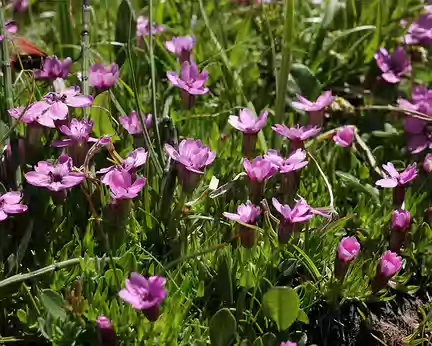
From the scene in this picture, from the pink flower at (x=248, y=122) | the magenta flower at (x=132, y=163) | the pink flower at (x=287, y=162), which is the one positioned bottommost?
the pink flower at (x=287, y=162)

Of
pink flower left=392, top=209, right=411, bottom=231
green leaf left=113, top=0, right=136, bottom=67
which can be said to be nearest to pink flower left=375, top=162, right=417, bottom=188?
pink flower left=392, top=209, right=411, bottom=231

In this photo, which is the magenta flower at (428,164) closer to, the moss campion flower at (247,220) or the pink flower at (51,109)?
the moss campion flower at (247,220)

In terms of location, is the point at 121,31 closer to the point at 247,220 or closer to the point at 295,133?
the point at 295,133

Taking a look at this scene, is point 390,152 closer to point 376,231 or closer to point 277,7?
→ point 376,231

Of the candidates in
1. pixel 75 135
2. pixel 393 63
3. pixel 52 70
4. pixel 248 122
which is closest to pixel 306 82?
pixel 393 63

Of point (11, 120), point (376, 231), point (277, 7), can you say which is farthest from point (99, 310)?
point (277, 7)

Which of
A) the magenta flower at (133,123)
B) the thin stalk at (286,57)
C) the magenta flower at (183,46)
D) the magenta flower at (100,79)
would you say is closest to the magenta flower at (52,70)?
the magenta flower at (100,79)
